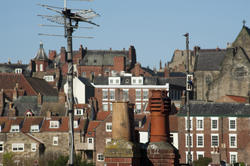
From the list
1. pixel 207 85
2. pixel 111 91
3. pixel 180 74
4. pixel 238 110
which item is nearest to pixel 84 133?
pixel 238 110

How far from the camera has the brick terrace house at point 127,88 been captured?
118750 millimetres

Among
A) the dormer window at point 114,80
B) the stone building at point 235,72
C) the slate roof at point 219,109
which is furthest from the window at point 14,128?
the stone building at point 235,72

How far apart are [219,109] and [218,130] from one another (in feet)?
8.37

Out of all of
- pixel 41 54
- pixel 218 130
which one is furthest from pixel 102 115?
pixel 41 54

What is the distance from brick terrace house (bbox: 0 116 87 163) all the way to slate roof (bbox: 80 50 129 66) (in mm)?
58793

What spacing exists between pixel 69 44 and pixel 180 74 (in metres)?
127

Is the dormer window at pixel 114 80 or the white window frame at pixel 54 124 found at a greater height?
the dormer window at pixel 114 80

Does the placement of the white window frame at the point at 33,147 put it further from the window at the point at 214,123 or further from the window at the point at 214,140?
the window at the point at 214,123

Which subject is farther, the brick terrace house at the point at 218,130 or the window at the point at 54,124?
the window at the point at 54,124

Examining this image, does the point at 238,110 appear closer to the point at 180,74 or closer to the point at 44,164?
the point at 44,164

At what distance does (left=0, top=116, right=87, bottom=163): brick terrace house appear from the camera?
84562mm

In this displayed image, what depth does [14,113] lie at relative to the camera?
96.0 meters

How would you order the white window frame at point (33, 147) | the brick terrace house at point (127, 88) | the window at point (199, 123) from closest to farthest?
1. the window at point (199, 123)
2. the white window frame at point (33, 147)
3. the brick terrace house at point (127, 88)

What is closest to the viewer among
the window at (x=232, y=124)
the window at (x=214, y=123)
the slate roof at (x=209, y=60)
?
the window at (x=232, y=124)
